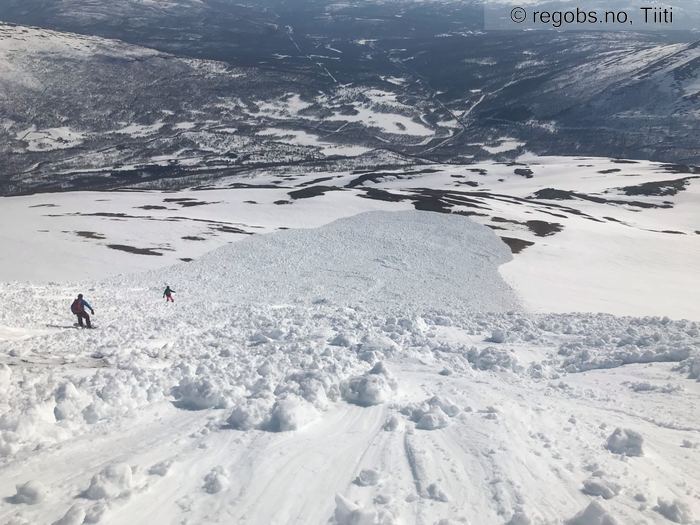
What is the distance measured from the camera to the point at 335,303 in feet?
93.1

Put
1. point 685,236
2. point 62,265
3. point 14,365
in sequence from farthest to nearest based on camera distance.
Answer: point 685,236
point 62,265
point 14,365

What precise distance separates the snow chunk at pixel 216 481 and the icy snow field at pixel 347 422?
3 cm

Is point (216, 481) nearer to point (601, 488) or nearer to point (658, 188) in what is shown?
point (601, 488)

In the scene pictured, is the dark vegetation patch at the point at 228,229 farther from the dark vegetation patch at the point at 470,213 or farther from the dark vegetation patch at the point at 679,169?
the dark vegetation patch at the point at 679,169

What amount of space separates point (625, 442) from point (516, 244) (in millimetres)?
38483

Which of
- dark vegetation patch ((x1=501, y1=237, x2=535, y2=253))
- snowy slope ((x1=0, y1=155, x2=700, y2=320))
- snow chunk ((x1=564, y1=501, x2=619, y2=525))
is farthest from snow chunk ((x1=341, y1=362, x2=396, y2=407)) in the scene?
dark vegetation patch ((x1=501, y1=237, x2=535, y2=253))

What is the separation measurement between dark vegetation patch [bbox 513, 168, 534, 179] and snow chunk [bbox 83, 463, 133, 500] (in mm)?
110590

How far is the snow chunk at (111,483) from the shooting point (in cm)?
916

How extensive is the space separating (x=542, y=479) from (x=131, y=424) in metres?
8.39

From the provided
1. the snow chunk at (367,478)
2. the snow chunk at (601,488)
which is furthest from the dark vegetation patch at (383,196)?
the snow chunk at (601,488)

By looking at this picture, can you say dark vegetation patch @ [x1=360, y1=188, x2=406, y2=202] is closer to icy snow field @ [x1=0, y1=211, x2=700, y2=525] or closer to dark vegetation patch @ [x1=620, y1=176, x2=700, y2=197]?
icy snow field @ [x1=0, y1=211, x2=700, y2=525]

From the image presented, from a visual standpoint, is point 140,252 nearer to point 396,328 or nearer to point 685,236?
point 396,328

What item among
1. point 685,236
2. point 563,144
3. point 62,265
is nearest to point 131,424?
point 62,265

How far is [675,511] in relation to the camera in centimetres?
884
